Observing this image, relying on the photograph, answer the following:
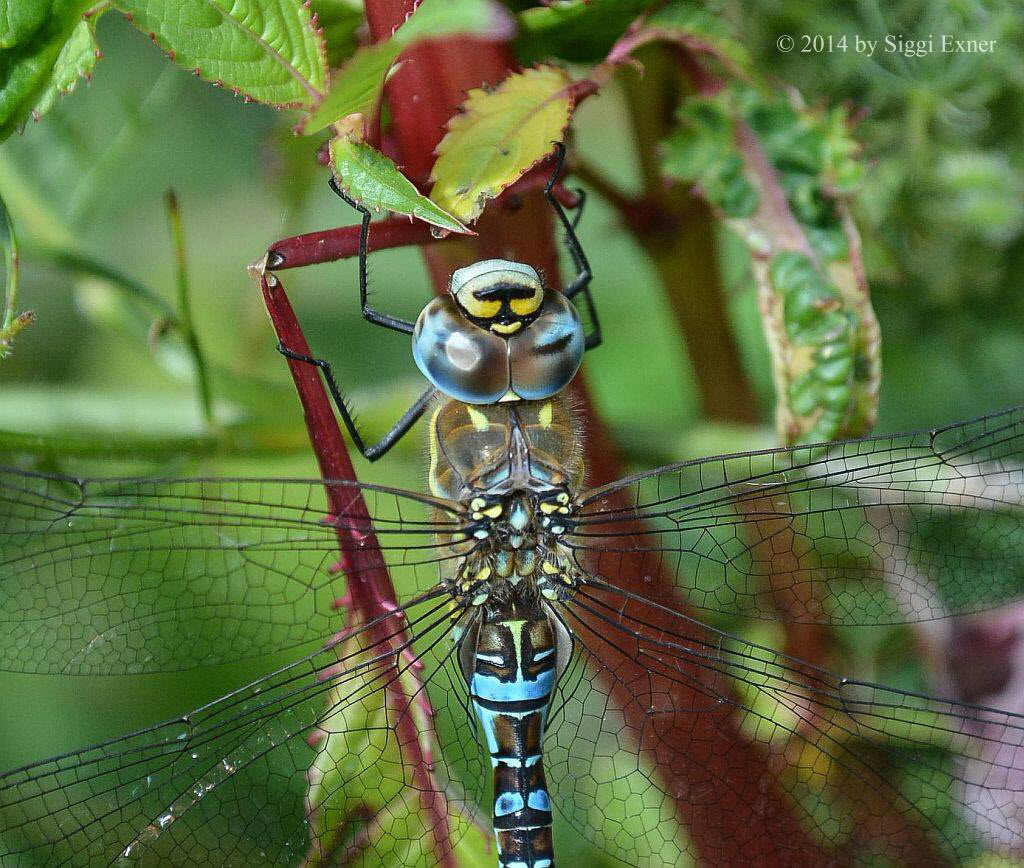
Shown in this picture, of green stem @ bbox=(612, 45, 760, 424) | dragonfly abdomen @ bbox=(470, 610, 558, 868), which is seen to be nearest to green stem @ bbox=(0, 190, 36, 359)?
dragonfly abdomen @ bbox=(470, 610, 558, 868)

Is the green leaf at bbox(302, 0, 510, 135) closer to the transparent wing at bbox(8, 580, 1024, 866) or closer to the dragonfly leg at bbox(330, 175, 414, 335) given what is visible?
the dragonfly leg at bbox(330, 175, 414, 335)

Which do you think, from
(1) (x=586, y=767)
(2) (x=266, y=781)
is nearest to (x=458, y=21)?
(2) (x=266, y=781)

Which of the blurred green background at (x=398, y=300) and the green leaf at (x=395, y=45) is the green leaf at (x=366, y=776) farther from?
the green leaf at (x=395, y=45)

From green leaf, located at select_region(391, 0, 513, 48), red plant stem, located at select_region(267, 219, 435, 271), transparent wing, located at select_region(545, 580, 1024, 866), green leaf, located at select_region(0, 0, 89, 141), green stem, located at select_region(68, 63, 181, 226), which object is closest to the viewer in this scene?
green leaf, located at select_region(391, 0, 513, 48)

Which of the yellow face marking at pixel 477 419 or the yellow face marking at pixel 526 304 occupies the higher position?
the yellow face marking at pixel 526 304

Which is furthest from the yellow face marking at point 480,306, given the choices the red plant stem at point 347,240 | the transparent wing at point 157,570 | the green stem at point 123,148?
the green stem at point 123,148

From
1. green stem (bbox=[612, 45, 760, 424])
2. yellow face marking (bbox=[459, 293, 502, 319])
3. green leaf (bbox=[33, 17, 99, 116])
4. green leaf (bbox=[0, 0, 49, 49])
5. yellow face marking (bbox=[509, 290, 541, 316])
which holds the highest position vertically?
green stem (bbox=[612, 45, 760, 424])

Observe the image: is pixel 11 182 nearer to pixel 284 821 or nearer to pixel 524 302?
pixel 524 302
